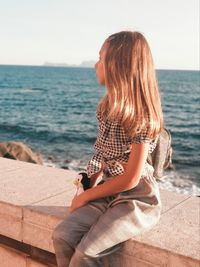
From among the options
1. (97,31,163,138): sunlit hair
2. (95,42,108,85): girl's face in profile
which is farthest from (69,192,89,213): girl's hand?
(95,42,108,85): girl's face in profile

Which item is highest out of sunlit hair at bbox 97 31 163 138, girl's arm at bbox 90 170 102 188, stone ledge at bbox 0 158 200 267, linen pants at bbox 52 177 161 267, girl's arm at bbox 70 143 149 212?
sunlit hair at bbox 97 31 163 138

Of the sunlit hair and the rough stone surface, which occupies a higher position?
the sunlit hair

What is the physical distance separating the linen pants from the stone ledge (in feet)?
0.36

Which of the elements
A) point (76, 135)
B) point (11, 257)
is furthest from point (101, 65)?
point (76, 135)

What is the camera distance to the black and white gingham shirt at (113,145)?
2.44 meters

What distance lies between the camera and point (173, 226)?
9.06ft

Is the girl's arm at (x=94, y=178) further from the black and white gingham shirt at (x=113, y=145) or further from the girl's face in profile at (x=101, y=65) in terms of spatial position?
the girl's face in profile at (x=101, y=65)

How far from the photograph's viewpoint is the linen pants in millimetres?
2312

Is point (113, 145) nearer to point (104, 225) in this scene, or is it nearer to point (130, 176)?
point (130, 176)

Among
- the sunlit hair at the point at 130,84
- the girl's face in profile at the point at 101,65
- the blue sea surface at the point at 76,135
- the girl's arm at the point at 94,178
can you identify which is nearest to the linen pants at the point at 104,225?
the girl's arm at the point at 94,178

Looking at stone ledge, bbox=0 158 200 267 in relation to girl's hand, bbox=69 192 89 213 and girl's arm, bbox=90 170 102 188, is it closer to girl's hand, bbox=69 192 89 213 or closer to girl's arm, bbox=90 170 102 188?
girl's hand, bbox=69 192 89 213

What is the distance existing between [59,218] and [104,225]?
47 centimetres

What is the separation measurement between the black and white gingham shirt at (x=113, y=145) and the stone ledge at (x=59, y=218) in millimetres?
431

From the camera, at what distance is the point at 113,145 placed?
2484mm
